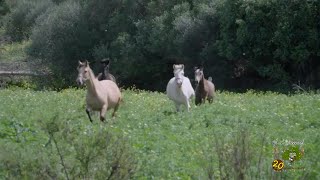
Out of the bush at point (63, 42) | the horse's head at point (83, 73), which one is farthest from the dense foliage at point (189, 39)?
the horse's head at point (83, 73)

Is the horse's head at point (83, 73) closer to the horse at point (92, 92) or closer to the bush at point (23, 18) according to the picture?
the horse at point (92, 92)

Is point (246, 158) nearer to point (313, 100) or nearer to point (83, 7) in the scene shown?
point (313, 100)

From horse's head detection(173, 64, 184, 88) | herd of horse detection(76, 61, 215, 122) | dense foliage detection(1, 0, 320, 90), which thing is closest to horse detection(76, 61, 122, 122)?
herd of horse detection(76, 61, 215, 122)

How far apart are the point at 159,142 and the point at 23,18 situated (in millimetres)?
55253

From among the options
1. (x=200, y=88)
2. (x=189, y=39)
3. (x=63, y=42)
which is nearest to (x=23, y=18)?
(x=63, y=42)

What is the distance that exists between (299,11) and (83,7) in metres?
17.9

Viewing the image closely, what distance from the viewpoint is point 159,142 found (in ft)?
37.7

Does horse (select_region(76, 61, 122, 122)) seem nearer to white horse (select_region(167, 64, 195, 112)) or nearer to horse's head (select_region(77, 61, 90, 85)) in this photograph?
horse's head (select_region(77, 61, 90, 85))

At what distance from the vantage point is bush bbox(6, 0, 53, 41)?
5762 cm

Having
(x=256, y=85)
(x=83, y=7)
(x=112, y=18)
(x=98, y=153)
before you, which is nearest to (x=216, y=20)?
(x=256, y=85)

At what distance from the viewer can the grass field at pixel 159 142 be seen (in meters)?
6.64

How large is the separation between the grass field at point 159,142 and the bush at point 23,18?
3921cm

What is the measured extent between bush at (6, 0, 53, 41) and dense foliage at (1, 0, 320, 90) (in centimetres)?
754

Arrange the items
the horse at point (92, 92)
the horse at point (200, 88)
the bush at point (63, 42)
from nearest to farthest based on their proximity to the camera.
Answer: the horse at point (92, 92), the horse at point (200, 88), the bush at point (63, 42)
